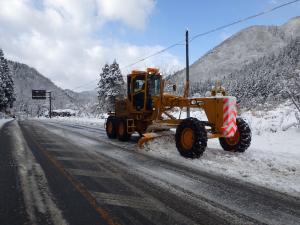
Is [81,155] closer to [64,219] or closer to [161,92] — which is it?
[161,92]

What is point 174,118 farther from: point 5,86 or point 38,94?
point 38,94

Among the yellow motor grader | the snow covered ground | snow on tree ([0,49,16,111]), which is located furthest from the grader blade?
snow on tree ([0,49,16,111])

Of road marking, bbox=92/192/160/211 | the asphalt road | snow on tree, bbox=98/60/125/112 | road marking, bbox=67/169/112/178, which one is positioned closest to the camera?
the asphalt road

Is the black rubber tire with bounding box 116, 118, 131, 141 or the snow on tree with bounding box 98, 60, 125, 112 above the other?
the snow on tree with bounding box 98, 60, 125, 112

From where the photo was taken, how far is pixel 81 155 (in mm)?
10484

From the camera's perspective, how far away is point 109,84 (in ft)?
204

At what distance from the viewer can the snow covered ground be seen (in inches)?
284

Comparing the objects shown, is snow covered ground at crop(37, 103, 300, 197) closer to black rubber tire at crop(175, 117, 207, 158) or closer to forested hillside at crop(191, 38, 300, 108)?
black rubber tire at crop(175, 117, 207, 158)

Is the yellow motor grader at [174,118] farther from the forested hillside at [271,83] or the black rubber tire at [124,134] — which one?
the forested hillside at [271,83]

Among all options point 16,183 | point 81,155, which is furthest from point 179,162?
point 16,183

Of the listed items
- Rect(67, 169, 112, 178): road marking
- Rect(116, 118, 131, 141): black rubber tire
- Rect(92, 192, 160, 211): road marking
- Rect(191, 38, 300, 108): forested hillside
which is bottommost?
Rect(92, 192, 160, 211): road marking

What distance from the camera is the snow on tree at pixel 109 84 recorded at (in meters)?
60.7

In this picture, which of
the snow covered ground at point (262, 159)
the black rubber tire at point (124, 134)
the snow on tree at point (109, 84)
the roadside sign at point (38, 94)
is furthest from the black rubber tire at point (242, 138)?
the roadside sign at point (38, 94)

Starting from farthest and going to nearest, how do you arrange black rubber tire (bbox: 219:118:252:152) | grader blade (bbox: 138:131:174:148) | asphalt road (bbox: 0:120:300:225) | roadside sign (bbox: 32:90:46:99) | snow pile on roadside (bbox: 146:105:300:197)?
Answer: 1. roadside sign (bbox: 32:90:46:99)
2. grader blade (bbox: 138:131:174:148)
3. black rubber tire (bbox: 219:118:252:152)
4. snow pile on roadside (bbox: 146:105:300:197)
5. asphalt road (bbox: 0:120:300:225)
